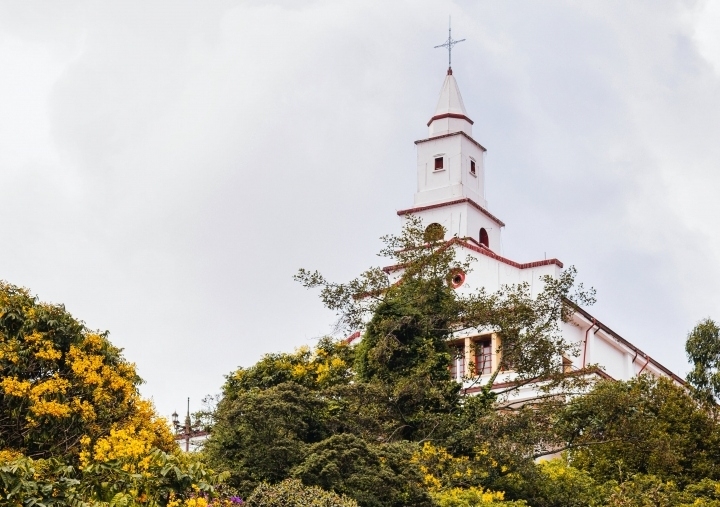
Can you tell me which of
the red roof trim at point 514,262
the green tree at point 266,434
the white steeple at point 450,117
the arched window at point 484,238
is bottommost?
the green tree at point 266,434

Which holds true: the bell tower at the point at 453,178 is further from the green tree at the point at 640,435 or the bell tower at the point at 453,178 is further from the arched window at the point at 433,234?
the green tree at the point at 640,435

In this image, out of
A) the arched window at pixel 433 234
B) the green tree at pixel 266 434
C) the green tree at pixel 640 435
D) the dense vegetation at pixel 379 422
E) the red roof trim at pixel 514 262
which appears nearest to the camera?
the dense vegetation at pixel 379 422

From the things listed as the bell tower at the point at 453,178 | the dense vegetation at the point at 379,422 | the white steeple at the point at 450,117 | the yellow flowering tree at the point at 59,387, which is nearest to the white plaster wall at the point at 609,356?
the dense vegetation at the point at 379,422

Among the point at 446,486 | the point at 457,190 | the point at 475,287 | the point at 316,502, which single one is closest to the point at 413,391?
the point at 446,486

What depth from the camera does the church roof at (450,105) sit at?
4238 centimetres

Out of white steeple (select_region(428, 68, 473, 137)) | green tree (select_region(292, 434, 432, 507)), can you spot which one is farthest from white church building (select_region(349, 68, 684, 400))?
green tree (select_region(292, 434, 432, 507))

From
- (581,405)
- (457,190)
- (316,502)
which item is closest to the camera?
(316,502)

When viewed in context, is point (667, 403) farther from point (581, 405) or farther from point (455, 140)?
point (455, 140)

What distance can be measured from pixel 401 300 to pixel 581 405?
4.53 meters

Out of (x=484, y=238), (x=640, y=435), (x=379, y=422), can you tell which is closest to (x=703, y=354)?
(x=640, y=435)

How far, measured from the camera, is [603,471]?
85.6 feet

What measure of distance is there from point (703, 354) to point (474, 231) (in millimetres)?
12787

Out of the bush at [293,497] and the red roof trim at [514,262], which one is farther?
the red roof trim at [514,262]

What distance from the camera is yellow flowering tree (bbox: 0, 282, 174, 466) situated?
62.6ft
